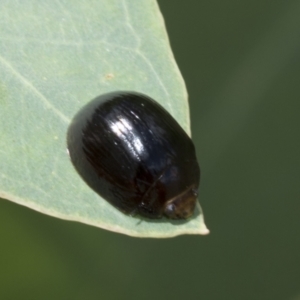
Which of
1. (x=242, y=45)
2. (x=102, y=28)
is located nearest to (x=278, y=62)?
(x=242, y=45)

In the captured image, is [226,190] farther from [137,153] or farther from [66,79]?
[66,79]

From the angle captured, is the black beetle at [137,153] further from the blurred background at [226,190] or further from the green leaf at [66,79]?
the blurred background at [226,190]

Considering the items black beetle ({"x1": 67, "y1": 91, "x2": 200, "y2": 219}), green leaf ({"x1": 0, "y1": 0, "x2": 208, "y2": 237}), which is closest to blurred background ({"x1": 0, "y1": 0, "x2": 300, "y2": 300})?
black beetle ({"x1": 67, "y1": 91, "x2": 200, "y2": 219})

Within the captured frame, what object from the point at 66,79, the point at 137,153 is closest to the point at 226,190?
the point at 137,153

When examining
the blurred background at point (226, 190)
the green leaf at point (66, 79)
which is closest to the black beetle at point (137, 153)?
the green leaf at point (66, 79)

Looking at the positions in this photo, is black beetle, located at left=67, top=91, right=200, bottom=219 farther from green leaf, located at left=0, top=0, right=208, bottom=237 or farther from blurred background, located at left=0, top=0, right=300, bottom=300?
blurred background, located at left=0, top=0, right=300, bottom=300
